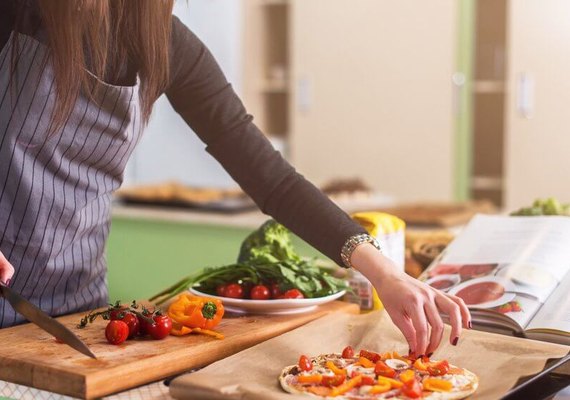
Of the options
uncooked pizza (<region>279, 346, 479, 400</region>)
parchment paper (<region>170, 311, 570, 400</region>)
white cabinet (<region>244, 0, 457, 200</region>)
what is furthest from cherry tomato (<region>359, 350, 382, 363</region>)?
white cabinet (<region>244, 0, 457, 200</region>)

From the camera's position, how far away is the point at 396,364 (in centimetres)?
134

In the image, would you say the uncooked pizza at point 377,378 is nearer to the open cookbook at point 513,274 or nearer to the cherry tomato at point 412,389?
the cherry tomato at point 412,389

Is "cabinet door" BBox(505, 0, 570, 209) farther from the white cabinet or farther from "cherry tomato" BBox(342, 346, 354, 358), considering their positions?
"cherry tomato" BBox(342, 346, 354, 358)

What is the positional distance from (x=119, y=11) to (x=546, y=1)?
3233 millimetres

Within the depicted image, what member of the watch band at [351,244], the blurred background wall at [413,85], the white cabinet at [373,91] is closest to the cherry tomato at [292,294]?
the watch band at [351,244]

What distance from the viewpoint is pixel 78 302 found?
1730 millimetres

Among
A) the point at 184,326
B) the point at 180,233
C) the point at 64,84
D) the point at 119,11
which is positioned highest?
the point at 119,11

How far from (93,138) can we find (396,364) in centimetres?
63

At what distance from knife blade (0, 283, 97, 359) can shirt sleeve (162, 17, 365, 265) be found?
476mm

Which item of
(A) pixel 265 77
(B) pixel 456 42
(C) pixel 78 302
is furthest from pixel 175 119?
(C) pixel 78 302

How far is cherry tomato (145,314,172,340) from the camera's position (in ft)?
4.71

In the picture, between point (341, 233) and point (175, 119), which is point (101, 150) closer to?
point (341, 233)

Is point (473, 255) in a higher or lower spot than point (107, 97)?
lower

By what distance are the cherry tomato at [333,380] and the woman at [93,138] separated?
16 centimetres
